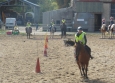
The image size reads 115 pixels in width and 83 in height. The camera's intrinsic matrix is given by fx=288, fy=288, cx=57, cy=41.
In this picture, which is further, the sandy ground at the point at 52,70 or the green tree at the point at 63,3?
the green tree at the point at 63,3

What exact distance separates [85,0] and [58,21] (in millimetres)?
5592

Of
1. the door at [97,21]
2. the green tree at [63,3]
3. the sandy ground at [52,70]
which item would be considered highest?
the green tree at [63,3]

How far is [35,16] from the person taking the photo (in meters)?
66.5

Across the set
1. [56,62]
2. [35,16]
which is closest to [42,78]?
[56,62]

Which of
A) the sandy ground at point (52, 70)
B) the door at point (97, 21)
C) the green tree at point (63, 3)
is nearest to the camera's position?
the sandy ground at point (52, 70)

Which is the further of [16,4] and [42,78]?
[16,4]

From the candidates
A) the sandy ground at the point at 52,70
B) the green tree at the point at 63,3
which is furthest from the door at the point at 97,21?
the sandy ground at the point at 52,70

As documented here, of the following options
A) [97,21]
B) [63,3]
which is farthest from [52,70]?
[63,3]

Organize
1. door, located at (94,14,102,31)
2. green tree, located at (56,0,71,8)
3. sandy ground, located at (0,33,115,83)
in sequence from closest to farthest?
sandy ground, located at (0,33,115,83), door, located at (94,14,102,31), green tree, located at (56,0,71,8)

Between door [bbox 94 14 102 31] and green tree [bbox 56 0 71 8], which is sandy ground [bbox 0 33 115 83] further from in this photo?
green tree [bbox 56 0 71 8]

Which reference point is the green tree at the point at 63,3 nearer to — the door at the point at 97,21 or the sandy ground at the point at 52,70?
the door at the point at 97,21

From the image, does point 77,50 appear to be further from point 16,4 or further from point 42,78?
point 16,4

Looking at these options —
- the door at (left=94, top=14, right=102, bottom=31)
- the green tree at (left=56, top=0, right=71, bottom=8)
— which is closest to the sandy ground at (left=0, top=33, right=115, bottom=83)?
the door at (left=94, top=14, right=102, bottom=31)

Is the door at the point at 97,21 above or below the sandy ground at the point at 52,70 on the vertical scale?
above
